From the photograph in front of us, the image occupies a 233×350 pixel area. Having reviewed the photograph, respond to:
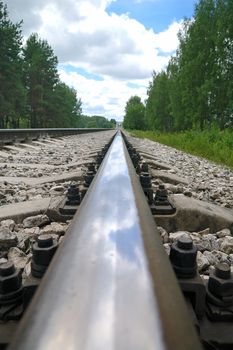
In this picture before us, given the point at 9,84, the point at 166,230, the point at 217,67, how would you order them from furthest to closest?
the point at 9,84, the point at 217,67, the point at 166,230

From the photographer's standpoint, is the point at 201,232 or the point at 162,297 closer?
the point at 162,297

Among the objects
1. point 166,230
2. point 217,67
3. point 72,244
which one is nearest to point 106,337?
point 72,244

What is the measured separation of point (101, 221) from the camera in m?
0.95

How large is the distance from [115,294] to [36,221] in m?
1.39

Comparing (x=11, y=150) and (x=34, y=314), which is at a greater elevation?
(x=34, y=314)

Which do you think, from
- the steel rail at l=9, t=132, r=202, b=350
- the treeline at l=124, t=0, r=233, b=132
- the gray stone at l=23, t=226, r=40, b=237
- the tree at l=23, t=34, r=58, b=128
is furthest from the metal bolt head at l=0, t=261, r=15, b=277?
the tree at l=23, t=34, r=58, b=128

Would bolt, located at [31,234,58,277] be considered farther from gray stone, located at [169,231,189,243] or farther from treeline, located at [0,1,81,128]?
treeline, located at [0,1,81,128]

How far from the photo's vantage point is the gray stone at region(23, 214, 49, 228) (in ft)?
6.22

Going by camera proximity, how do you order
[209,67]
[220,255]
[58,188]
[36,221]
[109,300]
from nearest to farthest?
1. [109,300]
2. [220,255]
3. [36,221]
4. [58,188]
5. [209,67]

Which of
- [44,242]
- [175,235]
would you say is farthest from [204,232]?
[44,242]

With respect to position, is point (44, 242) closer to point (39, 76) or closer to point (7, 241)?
point (7, 241)

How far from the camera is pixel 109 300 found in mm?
567

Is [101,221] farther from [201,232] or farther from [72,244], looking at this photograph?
[201,232]

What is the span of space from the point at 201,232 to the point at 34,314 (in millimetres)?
1398
